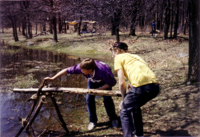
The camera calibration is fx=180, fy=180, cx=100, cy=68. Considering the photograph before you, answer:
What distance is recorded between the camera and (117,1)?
5922 mm

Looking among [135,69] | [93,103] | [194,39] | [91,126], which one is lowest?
[91,126]

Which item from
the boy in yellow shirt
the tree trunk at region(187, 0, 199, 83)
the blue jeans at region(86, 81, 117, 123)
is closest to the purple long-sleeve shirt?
the blue jeans at region(86, 81, 117, 123)

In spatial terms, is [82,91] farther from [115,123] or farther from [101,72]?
[115,123]

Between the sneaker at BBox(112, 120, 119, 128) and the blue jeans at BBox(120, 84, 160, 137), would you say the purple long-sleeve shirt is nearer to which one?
the blue jeans at BBox(120, 84, 160, 137)

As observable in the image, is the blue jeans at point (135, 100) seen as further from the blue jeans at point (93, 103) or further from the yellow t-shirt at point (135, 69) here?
the blue jeans at point (93, 103)

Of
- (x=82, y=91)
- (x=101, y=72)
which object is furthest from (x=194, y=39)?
(x=82, y=91)

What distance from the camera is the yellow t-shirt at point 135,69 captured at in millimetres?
2678

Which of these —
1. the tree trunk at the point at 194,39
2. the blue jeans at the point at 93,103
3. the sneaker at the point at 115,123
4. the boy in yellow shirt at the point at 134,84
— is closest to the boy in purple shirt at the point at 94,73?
the blue jeans at the point at 93,103

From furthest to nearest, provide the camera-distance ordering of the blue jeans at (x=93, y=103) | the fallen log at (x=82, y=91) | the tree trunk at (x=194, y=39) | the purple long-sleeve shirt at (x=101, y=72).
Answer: the tree trunk at (x=194, y=39) < the blue jeans at (x=93, y=103) < the purple long-sleeve shirt at (x=101, y=72) < the fallen log at (x=82, y=91)

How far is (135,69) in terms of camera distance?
273 cm

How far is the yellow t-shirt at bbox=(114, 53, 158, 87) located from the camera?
8.79 ft

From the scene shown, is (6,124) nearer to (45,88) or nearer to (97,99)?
(45,88)

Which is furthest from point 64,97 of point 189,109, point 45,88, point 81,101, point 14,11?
point 14,11

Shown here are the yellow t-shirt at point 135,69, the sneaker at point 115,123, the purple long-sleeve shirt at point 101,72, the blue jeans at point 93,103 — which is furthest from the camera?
the sneaker at point 115,123
